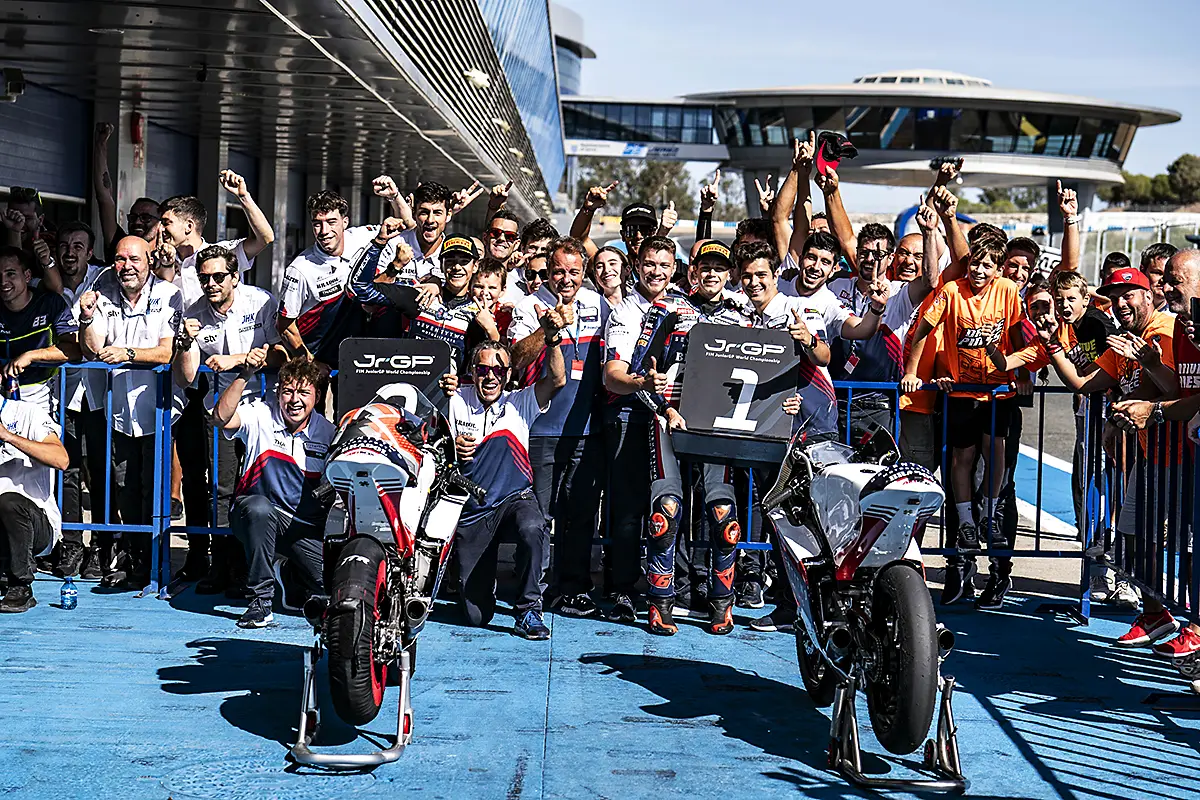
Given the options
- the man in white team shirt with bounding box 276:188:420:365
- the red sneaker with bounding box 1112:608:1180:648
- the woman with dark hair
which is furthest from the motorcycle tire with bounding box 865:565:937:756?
the man in white team shirt with bounding box 276:188:420:365

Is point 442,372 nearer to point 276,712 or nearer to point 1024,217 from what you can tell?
point 276,712

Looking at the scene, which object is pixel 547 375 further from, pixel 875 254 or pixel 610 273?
pixel 875 254

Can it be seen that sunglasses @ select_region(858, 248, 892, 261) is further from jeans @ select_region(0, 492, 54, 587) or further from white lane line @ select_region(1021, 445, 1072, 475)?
white lane line @ select_region(1021, 445, 1072, 475)

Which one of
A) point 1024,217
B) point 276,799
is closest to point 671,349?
point 276,799

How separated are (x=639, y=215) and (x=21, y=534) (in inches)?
156

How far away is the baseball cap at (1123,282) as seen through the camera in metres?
7.04

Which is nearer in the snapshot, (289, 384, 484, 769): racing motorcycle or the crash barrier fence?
(289, 384, 484, 769): racing motorcycle

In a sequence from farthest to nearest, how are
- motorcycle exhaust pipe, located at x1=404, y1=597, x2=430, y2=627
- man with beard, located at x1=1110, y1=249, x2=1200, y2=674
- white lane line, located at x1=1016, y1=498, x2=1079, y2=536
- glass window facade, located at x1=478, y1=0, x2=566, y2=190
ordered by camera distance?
glass window facade, located at x1=478, y1=0, x2=566, y2=190 < white lane line, located at x1=1016, y1=498, x2=1079, y2=536 < man with beard, located at x1=1110, y1=249, x2=1200, y2=674 < motorcycle exhaust pipe, located at x1=404, y1=597, x2=430, y2=627

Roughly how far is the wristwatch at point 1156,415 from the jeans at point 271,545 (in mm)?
4109

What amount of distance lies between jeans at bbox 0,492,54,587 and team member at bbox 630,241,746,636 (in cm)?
312

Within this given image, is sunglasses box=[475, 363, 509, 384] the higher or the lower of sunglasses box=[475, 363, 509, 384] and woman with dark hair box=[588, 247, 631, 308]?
the lower

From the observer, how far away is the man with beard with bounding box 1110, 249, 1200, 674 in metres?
6.41

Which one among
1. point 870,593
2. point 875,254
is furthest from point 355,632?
point 875,254

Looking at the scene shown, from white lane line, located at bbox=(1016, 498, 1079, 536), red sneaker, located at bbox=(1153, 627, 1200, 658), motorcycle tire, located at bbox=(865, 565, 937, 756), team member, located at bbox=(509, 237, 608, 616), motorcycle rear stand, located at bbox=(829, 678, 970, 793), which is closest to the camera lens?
motorcycle tire, located at bbox=(865, 565, 937, 756)
